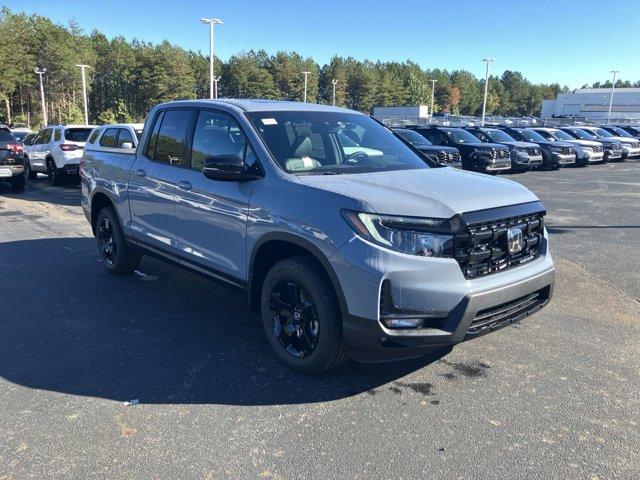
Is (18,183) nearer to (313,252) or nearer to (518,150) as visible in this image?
(313,252)

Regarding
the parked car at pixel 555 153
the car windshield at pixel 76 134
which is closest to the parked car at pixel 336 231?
the car windshield at pixel 76 134

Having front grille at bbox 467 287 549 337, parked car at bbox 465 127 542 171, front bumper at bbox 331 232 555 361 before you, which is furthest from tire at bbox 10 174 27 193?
parked car at bbox 465 127 542 171

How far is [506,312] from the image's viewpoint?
3594mm

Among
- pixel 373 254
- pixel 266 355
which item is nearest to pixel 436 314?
pixel 373 254

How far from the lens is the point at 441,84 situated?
5354 inches

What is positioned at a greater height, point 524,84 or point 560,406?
point 524,84

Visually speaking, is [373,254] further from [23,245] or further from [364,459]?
[23,245]

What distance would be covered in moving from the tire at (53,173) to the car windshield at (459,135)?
12.6 meters

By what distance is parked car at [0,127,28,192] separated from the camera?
44.1 ft

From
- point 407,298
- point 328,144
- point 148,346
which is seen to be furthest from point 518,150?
point 407,298

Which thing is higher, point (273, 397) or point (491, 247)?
point (491, 247)

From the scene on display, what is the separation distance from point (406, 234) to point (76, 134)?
14.2 metres

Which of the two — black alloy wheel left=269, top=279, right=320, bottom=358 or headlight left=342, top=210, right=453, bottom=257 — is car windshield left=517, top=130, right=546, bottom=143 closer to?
black alloy wheel left=269, top=279, right=320, bottom=358

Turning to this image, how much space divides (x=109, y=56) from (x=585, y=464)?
3901 inches
